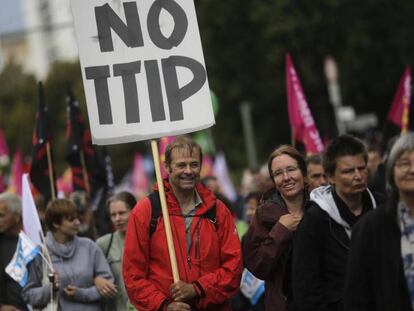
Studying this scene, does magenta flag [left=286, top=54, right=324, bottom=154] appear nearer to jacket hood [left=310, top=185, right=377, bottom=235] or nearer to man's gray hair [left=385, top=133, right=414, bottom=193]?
jacket hood [left=310, top=185, right=377, bottom=235]

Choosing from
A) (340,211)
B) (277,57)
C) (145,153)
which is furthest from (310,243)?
(145,153)

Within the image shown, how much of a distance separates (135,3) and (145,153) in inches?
2266

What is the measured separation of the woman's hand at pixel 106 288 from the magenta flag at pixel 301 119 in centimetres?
352

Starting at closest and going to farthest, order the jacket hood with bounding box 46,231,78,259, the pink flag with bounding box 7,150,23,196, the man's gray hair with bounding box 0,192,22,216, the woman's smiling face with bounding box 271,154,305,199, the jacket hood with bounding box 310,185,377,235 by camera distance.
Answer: the jacket hood with bounding box 310,185,377,235
the woman's smiling face with bounding box 271,154,305,199
the jacket hood with bounding box 46,231,78,259
the man's gray hair with bounding box 0,192,22,216
the pink flag with bounding box 7,150,23,196


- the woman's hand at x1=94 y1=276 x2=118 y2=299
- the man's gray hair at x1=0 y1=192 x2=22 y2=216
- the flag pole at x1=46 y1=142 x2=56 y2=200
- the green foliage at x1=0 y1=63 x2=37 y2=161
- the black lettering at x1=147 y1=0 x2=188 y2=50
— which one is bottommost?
the woman's hand at x1=94 y1=276 x2=118 y2=299

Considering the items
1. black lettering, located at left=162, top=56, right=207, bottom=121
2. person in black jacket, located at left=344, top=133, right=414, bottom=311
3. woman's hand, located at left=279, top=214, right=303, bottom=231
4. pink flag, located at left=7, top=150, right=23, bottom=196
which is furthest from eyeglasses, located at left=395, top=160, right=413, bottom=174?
pink flag, located at left=7, top=150, right=23, bottom=196

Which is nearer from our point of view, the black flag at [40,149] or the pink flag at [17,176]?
the black flag at [40,149]

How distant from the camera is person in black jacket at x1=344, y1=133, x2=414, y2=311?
16.3 ft

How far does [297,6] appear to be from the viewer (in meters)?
29.4

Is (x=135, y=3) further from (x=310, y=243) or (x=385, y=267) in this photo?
(x=385, y=267)

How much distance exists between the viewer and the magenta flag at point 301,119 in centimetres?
1133

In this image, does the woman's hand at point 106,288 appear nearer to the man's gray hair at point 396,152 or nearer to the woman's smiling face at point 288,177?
the woman's smiling face at point 288,177

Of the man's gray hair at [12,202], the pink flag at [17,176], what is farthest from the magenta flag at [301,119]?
the pink flag at [17,176]

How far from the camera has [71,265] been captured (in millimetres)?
8289
